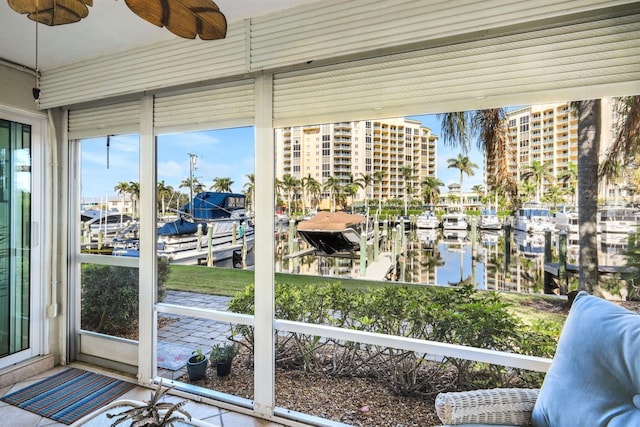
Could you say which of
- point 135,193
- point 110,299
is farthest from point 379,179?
point 110,299

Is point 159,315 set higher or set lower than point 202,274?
lower

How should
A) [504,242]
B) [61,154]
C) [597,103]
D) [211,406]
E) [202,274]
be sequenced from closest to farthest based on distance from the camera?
[597,103], [504,242], [211,406], [202,274], [61,154]

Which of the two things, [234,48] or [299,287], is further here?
[299,287]

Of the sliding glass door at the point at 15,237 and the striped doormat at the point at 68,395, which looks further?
the sliding glass door at the point at 15,237

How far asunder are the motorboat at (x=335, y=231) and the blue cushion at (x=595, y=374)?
118 cm

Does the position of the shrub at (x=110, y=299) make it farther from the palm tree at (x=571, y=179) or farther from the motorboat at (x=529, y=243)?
the palm tree at (x=571, y=179)

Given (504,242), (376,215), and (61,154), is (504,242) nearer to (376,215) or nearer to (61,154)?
(376,215)

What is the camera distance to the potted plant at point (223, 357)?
103 inches

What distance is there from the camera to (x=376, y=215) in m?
2.24

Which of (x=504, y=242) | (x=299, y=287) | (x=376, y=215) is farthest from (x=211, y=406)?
(x=504, y=242)

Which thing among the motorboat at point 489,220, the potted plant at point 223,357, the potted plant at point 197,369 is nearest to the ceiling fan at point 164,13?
the motorboat at point 489,220

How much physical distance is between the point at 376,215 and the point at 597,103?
1.27 metres

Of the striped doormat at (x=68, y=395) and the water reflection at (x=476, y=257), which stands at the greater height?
the water reflection at (x=476, y=257)

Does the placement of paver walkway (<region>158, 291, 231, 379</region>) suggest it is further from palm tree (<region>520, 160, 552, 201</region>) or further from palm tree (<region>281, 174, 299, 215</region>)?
palm tree (<region>520, 160, 552, 201</region>)
